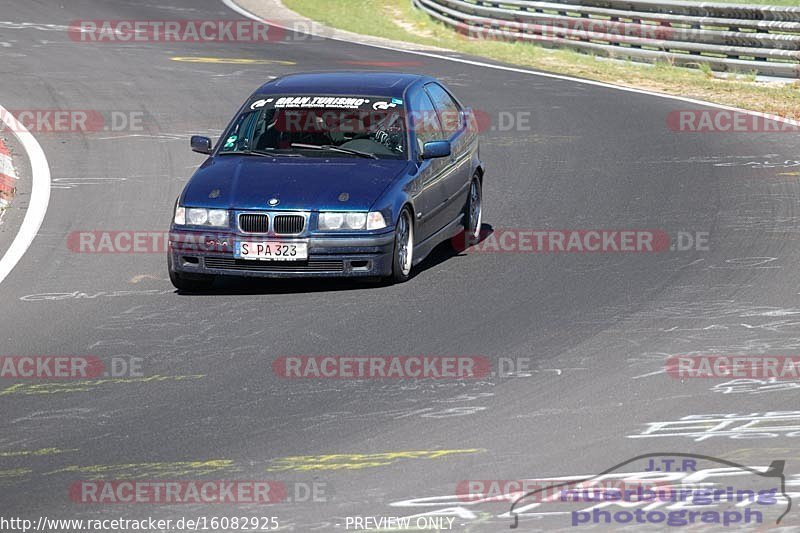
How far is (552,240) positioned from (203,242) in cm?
336

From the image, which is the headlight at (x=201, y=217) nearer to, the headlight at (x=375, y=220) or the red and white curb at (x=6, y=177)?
the headlight at (x=375, y=220)

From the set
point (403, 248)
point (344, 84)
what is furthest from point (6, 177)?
point (403, 248)

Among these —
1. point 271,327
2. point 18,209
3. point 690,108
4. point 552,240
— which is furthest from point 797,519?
point 690,108

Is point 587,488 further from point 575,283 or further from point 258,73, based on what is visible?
point 258,73

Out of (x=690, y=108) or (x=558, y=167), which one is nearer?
(x=558, y=167)

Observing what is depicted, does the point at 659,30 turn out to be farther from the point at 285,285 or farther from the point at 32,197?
the point at 285,285

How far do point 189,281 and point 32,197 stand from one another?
4.02 meters

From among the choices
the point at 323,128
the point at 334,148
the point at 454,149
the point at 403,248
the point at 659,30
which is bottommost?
the point at 403,248

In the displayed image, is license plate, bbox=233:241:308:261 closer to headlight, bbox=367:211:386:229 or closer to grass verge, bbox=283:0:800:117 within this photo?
headlight, bbox=367:211:386:229

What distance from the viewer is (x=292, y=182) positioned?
1110 centimetres

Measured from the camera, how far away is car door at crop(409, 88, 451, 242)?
1167cm

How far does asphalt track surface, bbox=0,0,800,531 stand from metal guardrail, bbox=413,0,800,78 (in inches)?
215

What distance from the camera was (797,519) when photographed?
616 centimetres

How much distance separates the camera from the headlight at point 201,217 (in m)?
10.9
